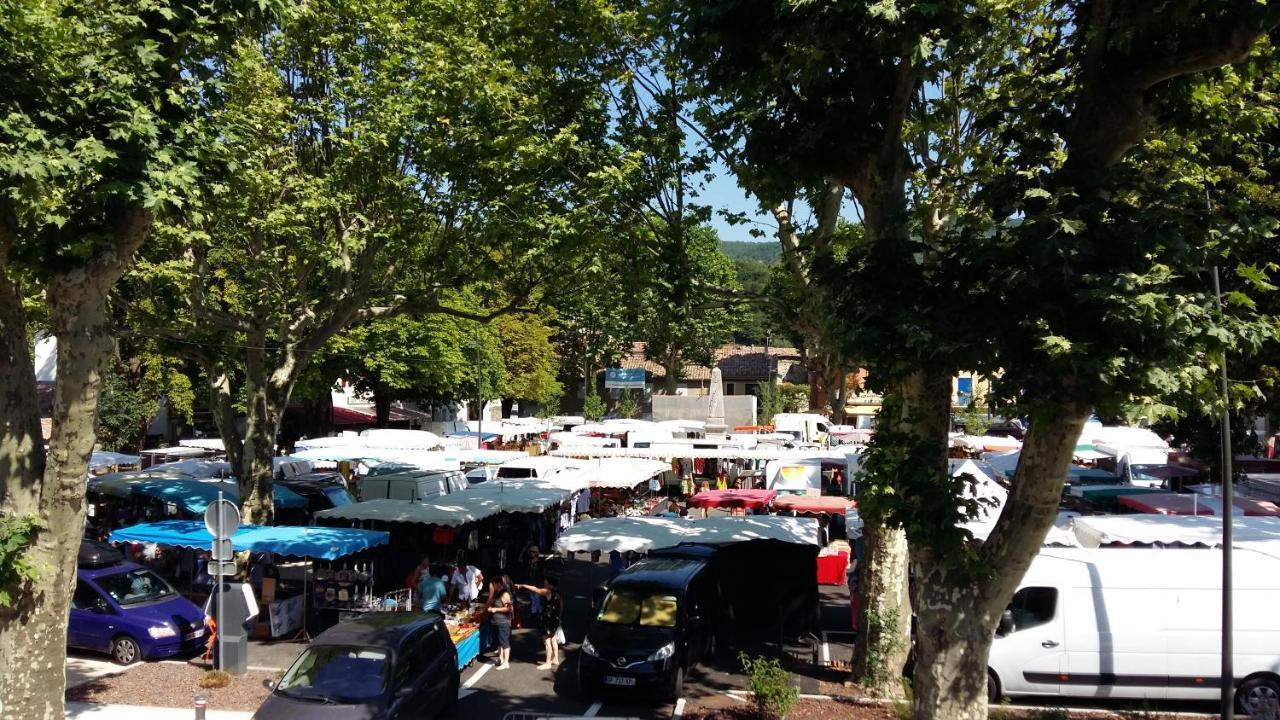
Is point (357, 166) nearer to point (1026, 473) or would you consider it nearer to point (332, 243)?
point (332, 243)

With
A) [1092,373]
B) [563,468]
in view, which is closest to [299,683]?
[1092,373]

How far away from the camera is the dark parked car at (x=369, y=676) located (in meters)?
8.84

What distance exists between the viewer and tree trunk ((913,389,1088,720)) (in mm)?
6586

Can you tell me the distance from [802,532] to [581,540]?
3.71 metres

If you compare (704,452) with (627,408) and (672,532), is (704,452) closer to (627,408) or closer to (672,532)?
(672,532)

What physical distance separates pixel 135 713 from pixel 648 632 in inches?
249

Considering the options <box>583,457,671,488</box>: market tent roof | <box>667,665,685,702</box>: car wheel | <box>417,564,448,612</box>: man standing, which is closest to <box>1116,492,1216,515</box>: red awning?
<box>583,457,671,488</box>: market tent roof

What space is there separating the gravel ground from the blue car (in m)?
0.44

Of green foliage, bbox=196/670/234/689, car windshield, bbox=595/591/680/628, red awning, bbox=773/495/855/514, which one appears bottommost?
green foliage, bbox=196/670/234/689

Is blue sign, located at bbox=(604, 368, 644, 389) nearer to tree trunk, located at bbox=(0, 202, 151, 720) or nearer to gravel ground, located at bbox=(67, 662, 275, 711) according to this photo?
gravel ground, located at bbox=(67, 662, 275, 711)

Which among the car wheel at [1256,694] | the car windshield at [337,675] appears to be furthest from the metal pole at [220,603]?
the car wheel at [1256,694]

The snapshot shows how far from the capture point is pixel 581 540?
14.0 meters

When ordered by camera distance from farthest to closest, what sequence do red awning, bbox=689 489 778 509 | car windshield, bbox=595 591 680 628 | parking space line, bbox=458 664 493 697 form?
red awning, bbox=689 489 778 509
parking space line, bbox=458 664 493 697
car windshield, bbox=595 591 680 628

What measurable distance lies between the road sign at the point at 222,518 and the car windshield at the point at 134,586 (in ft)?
12.1
